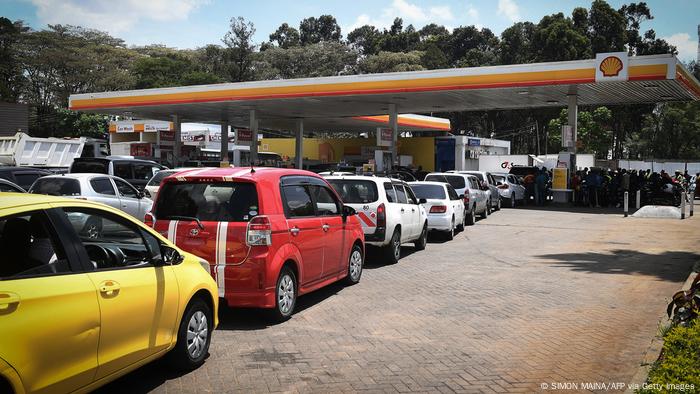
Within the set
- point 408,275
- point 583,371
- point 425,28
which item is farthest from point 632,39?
point 583,371

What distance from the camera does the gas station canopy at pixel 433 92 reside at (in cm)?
2384

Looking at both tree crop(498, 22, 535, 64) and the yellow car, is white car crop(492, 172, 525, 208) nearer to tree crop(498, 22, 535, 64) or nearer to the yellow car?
the yellow car

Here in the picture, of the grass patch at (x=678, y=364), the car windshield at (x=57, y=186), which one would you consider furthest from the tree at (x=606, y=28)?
the grass patch at (x=678, y=364)

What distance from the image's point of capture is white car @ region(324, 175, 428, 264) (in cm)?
1175

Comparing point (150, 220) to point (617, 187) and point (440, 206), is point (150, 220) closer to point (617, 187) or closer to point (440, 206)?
point (440, 206)

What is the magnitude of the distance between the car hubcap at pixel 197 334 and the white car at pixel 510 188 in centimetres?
2339

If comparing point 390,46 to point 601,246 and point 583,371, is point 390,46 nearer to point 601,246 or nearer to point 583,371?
point 601,246

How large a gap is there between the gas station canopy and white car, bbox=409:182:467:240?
407 inches

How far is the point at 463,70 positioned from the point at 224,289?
21.2 metres

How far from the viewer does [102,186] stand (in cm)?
1485

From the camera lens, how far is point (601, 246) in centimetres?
1505

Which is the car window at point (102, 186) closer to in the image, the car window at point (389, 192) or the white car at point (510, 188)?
the car window at point (389, 192)

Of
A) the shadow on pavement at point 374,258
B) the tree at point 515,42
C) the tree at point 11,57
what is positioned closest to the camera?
the shadow on pavement at point 374,258

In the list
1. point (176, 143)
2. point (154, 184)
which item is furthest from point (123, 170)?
point (176, 143)
